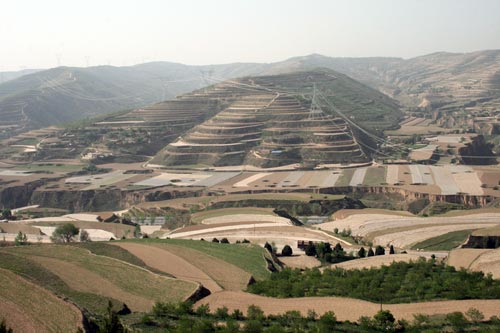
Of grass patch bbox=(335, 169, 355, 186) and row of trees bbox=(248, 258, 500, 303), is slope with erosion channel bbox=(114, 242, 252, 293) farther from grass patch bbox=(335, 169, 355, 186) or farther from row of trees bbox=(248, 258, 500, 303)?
grass patch bbox=(335, 169, 355, 186)

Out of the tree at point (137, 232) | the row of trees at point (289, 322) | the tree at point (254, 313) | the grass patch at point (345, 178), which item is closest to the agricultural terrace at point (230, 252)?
the tree at point (254, 313)

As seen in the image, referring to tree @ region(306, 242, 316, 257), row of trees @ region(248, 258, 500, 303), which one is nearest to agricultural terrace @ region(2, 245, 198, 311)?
row of trees @ region(248, 258, 500, 303)

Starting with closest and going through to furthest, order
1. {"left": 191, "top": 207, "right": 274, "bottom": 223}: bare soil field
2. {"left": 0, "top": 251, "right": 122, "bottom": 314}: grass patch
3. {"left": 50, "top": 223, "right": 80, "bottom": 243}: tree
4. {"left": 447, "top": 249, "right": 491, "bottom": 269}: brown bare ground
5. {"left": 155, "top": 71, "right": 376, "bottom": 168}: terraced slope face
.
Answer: {"left": 0, "top": 251, "right": 122, "bottom": 314}: grass patch → {"left": 447, "top": 249, "right": 491, "bottom": 269}: brown bare ground → {"left": 50, "top": 223, "right": 80, "bottom": 243}: tree → {"left": 191, "top": 207, "right": 274, "bottom": 223}: bare soil field → {"left": 155, "top": 71, "right": 376, "bottom": 168}: terraced slope face

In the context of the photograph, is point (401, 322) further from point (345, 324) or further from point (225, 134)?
point (225, 134)

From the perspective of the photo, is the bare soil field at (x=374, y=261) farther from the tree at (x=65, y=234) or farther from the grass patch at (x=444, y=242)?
the tree at (x=65, y=234)

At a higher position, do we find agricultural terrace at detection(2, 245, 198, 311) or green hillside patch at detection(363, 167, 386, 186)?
agricultural terrace at detection(2, 245, 198, 311)

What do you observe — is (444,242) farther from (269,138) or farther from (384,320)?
(269,138)

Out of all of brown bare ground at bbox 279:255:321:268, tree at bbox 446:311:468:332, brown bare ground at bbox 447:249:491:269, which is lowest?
brown bare ground at bbox 279:255:321:268
